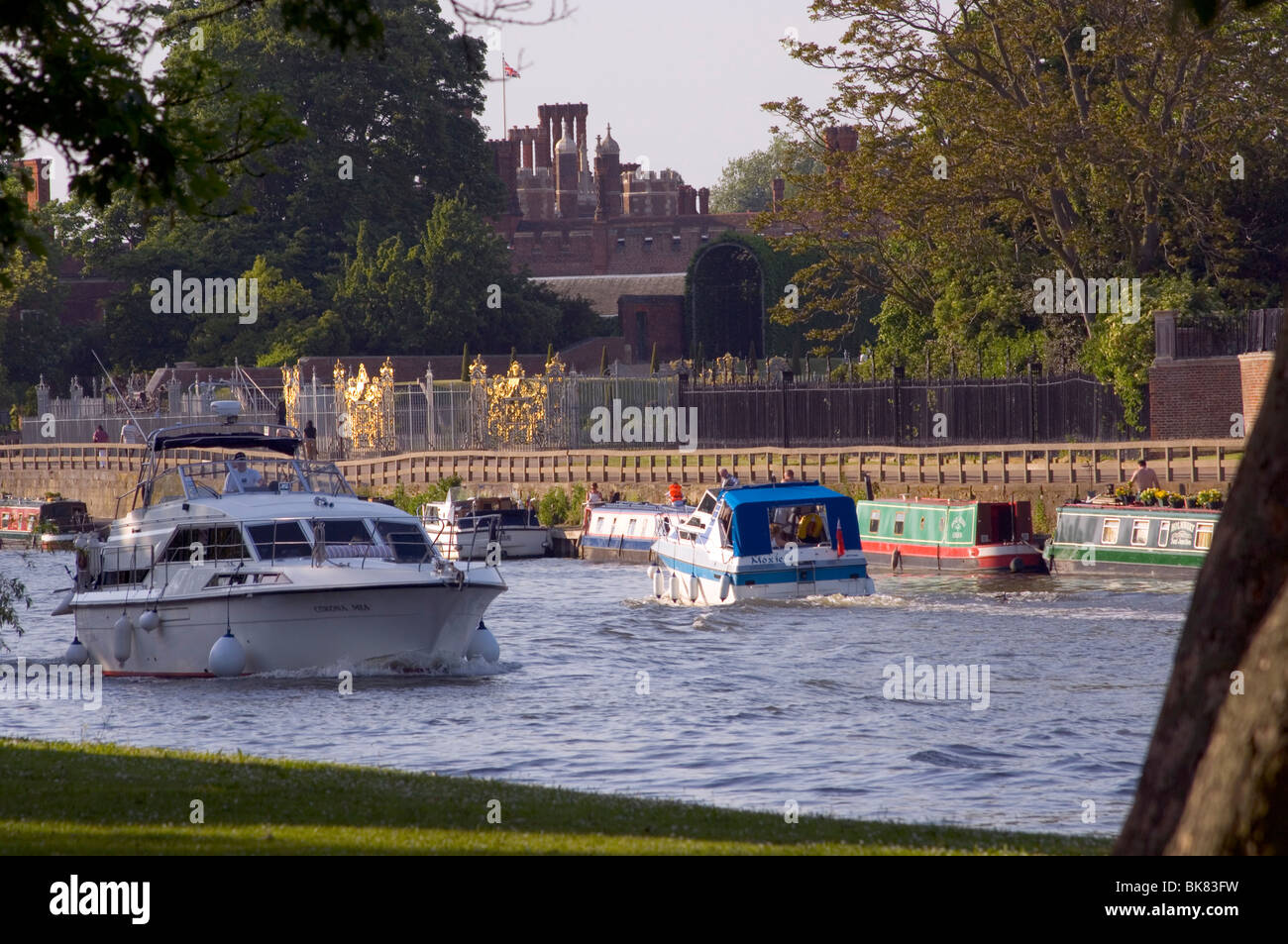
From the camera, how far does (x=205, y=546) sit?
26188 millimetres

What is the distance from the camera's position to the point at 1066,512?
1583 inches

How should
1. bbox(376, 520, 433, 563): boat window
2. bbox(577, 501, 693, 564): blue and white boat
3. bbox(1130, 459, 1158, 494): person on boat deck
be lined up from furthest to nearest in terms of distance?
1. bbox(577, 501, 693, 564): blue and white boat
2. bbox(1130, 459, 1158, 494): person on boat deck
3. bbox(376, 520, 433, 563): boat window

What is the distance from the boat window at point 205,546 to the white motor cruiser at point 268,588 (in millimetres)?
21

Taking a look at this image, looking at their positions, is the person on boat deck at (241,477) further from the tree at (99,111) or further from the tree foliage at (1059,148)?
the tree foliage at (1059,148)

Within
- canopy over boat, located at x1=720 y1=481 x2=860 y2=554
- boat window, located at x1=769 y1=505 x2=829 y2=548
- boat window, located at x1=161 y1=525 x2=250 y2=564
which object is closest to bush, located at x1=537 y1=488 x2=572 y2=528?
boat window, located at x1=769 y1=505 x2=829 y2=548

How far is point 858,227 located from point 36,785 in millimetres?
41887

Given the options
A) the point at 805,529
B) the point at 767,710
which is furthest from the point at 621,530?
the point at 767,710

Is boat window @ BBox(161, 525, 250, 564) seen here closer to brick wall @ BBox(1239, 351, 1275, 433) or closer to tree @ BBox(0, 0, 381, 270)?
tree @ BBox(0, 0, 381, 270)

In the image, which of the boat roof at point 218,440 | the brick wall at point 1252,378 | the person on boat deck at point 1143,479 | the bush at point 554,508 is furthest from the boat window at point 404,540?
the bush at point 554,508

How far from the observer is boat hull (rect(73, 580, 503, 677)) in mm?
25141

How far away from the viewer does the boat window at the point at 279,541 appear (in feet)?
85.0

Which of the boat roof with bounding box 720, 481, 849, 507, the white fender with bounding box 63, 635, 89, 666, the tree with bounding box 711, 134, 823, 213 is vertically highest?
the tree with bounding box 711, 134, 823, 213

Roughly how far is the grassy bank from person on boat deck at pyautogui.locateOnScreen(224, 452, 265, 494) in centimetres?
1334
